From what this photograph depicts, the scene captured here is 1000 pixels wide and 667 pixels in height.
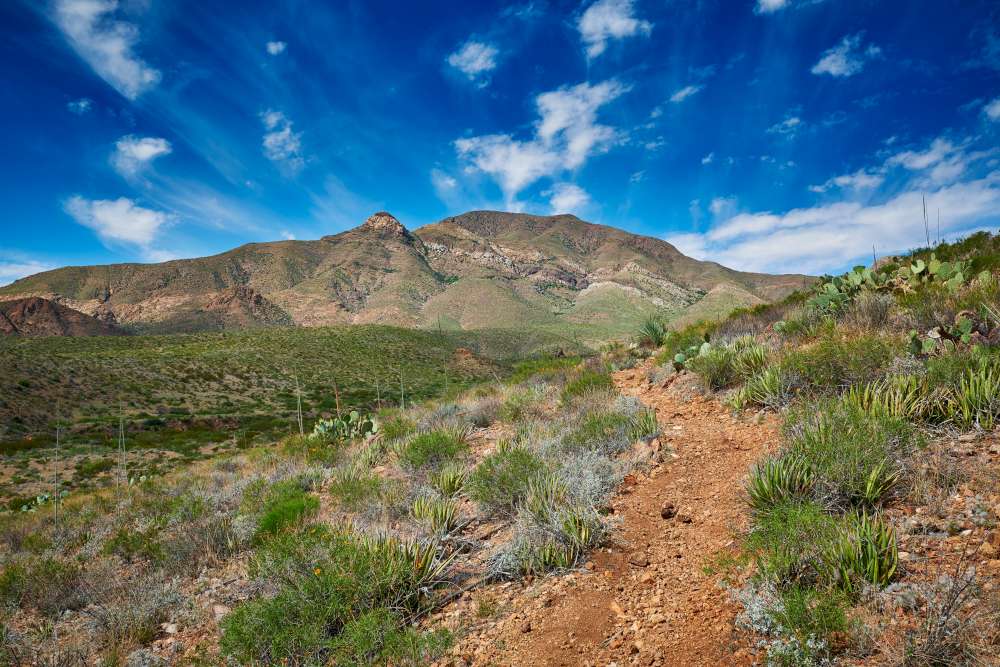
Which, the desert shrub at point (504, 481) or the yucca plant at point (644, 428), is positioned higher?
the yucca plant at point (644, 428)

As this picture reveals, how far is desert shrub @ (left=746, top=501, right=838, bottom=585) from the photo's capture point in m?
2.86

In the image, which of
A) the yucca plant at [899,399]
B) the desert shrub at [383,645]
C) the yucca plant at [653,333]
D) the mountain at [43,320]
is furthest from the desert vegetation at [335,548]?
the mountain at [43,320]

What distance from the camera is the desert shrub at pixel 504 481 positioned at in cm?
525

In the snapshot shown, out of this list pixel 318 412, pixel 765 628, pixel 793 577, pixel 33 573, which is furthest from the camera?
pixel 318 412

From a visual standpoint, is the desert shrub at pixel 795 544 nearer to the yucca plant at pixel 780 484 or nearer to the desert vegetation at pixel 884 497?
the desert vegetation at pixel 884 497

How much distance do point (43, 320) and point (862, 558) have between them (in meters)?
203

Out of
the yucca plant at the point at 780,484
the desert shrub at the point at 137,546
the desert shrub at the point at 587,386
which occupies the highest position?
the desert shrub at the point at 587,386

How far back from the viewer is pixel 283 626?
11.8 feet

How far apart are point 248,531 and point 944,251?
1666 centimetres

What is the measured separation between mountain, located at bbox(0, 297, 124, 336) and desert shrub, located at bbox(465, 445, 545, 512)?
17911 centimetres

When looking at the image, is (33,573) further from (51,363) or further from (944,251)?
(51,363)

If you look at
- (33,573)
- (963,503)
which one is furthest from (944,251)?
(33,573)

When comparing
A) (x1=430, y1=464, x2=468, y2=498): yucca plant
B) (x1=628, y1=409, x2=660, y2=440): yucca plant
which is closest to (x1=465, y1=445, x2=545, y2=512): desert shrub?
(x1=430, y1=464, x2=468, y2=498): yucca plant

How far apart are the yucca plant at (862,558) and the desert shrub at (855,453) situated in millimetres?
696
